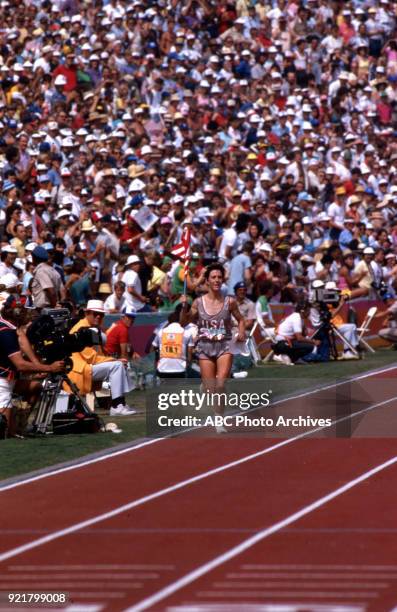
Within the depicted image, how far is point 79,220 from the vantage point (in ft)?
74.9

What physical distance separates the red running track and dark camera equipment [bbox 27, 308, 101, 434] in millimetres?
1177

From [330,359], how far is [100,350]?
6956 mm

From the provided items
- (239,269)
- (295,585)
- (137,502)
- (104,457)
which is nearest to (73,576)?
(295,585)

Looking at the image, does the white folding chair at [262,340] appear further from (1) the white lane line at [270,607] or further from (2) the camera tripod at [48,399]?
(1) the white lane line at [270,607]

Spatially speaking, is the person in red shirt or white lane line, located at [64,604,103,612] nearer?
white lane line, located at [64,604,103,612]

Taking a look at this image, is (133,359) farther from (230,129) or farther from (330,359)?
(230,129)

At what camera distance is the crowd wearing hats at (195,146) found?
897 inches

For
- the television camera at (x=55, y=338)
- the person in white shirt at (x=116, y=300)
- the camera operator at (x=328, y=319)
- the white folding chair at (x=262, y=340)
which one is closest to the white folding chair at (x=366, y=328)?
the camera operator at (x=328, y=319)

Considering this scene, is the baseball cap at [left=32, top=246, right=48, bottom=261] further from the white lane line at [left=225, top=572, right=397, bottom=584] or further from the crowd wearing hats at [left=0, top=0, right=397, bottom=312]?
the white lane line at [left=225, top=572, right=397, bottom=584]

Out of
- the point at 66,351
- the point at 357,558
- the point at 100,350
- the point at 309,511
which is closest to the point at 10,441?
the point at 66,351

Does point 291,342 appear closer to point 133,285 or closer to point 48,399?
point 133,285

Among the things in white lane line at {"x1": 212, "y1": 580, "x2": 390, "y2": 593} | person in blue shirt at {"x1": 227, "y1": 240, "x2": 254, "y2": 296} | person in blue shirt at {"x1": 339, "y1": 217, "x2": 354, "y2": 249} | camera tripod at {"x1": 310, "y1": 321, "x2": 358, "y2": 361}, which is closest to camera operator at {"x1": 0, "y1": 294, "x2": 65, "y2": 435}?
white lane line at {"x1": 212, "y1": 580, "x2": 390, "y2": 593}

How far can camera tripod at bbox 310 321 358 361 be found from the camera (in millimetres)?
24734

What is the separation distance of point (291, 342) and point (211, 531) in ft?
44.4
